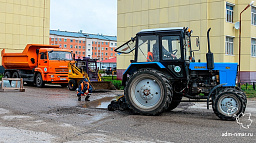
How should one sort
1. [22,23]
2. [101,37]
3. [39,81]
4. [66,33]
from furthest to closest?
[101,37] → [66,33] → [22,23] → [39,81]

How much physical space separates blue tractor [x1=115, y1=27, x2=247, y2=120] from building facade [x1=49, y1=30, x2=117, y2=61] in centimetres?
9821

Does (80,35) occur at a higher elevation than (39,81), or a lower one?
higher

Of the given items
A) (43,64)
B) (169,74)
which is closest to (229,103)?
(169,74)

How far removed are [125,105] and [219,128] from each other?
3.64 m

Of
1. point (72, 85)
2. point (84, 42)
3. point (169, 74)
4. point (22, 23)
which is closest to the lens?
point (169, 74)

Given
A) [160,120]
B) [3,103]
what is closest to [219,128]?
[160,120]

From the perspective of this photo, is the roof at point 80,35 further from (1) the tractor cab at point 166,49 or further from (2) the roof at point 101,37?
(1) the tractor cab at point 166,49

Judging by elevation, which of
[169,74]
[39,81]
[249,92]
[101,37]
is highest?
[101,37]

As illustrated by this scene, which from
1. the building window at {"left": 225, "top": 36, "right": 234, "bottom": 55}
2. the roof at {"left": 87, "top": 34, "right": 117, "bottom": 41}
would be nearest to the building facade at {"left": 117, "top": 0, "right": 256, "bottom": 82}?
the building window at {"left": 225, "top": 36, "right": 234, "bottom": 55}

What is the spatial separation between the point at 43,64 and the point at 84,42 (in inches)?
3875

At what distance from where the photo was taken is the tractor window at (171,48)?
31.5 feet

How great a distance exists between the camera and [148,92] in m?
9.70

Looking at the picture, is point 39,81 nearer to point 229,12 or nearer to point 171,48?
point 171,48

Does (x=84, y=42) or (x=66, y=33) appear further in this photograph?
(x=84, y=42)
